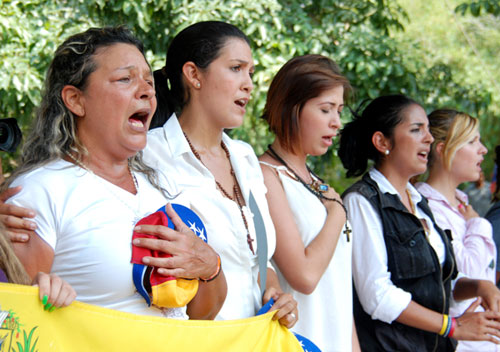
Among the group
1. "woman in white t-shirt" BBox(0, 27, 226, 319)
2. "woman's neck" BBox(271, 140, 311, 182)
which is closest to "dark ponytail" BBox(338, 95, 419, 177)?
"woman's neck" BBox(271, 140, 311, 182)

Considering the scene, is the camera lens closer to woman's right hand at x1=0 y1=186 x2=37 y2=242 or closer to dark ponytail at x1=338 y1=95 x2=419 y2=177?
woman's right hand at x1=0 y1=186 x2=37 y2=242

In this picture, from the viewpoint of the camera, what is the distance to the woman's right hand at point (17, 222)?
6.08ft

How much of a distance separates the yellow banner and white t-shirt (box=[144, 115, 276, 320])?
24cm

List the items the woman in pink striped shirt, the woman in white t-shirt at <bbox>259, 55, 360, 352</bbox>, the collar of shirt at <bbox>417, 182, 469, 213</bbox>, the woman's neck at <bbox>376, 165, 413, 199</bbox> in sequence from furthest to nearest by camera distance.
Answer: the collar of shirt at <bbox>417, 182, 469, 213</bbox>
the woman in pink striped shirt
the woman's neck at <bbox>376, 165, 413, 199</bbox>
the woman in white t-shirt at <bbox>259, 55, 360, 352</bbox>

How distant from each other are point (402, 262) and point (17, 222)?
2.13 metres

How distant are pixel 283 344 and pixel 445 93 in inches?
145

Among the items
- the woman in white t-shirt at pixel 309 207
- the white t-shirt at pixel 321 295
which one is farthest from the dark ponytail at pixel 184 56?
the white t-shirt at pixel 321 295

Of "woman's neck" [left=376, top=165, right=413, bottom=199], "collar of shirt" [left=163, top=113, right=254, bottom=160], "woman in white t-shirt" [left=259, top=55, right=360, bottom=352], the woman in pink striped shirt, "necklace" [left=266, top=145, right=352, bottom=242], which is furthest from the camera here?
the woman in pink striped shirt

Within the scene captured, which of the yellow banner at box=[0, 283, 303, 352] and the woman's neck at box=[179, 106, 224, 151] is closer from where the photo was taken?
the yellow banner at box=[0, 283, 303, 352]

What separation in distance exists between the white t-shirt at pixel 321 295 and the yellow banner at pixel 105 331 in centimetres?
70

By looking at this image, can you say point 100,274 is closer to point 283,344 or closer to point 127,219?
point 127,219

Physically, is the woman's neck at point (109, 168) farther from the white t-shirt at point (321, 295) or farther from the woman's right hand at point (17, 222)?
the white t-shirt at point (321, 295)

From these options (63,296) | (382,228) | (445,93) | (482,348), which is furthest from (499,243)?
(63,296)

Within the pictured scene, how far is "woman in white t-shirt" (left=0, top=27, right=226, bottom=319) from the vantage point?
1.94m
